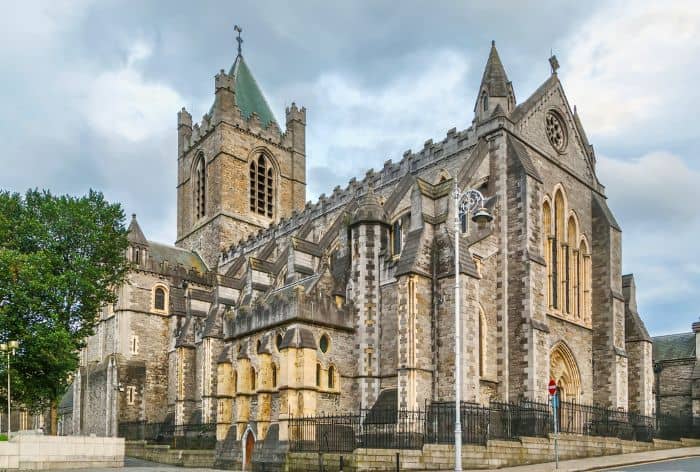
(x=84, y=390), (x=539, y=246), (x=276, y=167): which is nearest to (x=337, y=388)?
(x=539, y=246)

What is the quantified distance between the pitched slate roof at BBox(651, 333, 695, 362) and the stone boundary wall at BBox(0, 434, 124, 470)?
92.3 ft

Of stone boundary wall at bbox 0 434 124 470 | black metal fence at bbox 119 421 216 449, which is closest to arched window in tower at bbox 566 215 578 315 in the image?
black metal fence at bbox 119 421 216 449

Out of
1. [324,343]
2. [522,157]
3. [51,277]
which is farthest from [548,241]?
[51,277]

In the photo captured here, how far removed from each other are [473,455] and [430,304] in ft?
22.7

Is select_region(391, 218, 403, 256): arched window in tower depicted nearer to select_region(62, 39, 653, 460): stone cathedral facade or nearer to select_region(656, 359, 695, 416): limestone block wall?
select_region(62, 39, 653, 460): stone cathedral facade

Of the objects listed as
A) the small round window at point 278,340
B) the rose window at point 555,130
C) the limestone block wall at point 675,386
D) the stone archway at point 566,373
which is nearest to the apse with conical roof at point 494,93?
the rose window at point 555,130

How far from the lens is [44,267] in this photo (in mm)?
30750

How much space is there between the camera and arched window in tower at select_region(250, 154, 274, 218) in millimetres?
55656

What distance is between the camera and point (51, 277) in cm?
3048

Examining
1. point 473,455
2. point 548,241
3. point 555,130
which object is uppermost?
point 555,130

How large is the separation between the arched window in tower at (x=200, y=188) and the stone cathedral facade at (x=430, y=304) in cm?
1261

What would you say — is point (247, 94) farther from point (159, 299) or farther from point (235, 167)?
point (159, 299)

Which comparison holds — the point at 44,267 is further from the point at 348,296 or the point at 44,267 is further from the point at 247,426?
the point at 348,296

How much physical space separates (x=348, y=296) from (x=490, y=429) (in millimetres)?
8055
